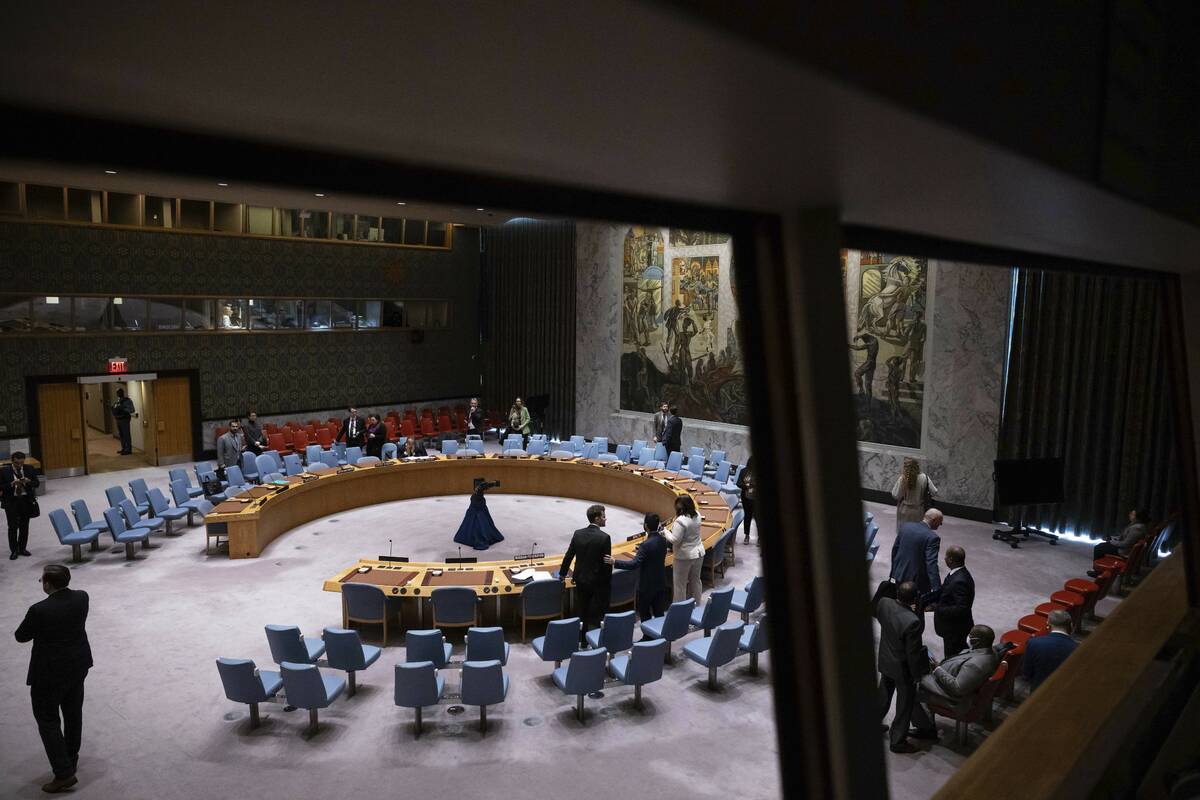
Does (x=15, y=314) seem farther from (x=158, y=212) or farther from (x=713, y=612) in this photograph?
(x=713, y=612)

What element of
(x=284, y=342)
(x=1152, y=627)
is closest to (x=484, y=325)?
(x=284, y=342)

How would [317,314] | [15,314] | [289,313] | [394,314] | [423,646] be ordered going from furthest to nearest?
[394,314]
[317,314]
[289,313]
[15,314]
[423,646]

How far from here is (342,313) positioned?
2027cm

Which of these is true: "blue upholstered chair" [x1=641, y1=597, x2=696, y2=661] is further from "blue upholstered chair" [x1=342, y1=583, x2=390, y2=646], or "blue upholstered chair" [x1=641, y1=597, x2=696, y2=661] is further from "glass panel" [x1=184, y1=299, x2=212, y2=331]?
"glass panel" [x1=184, y1=299, x2=212, y2=331]

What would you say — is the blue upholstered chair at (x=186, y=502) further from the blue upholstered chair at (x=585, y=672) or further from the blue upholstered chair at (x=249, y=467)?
the blue upholstered chair at (x=585, y=672)

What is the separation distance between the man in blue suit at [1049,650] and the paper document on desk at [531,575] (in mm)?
4519

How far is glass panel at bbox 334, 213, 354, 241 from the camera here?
19.7m

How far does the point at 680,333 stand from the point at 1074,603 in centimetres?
1091

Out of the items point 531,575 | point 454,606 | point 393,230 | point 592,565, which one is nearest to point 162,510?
point 454,606

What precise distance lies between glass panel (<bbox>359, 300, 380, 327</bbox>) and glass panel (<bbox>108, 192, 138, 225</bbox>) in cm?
567

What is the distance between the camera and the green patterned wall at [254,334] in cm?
1546

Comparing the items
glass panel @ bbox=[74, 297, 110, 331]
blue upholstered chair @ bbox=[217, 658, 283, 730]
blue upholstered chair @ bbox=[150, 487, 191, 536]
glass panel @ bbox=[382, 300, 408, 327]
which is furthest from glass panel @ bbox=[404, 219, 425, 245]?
blue upholstered chair @ bbox=[217, 658, 283, 730]

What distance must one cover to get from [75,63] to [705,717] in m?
6.85

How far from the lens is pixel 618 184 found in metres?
1.96
